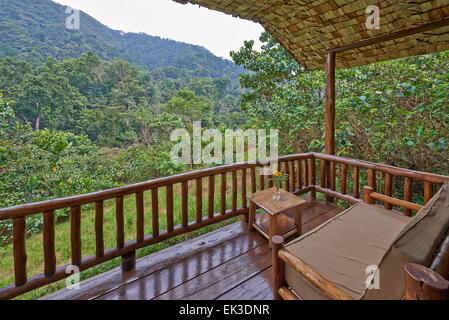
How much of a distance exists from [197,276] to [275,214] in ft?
2.91

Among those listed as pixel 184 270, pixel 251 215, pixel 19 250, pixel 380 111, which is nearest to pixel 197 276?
pixel 184 270

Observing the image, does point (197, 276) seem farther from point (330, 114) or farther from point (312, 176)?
point (330, 114)

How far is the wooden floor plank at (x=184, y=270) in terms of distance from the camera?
63.1 inches

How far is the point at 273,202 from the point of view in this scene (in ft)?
A: 7.29

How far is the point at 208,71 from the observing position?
26.5 meters

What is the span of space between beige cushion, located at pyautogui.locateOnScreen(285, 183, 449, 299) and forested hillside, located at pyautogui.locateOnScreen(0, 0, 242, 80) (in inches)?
816

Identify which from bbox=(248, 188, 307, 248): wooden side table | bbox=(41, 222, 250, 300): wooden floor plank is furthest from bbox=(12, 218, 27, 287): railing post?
bbox=(248, 188, 307, 248): wooden side table

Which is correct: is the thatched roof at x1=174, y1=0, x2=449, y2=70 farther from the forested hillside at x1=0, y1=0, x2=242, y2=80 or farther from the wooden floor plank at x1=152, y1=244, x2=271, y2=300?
the forested hillside at x1=0, y1=0, x2=242, y2=80

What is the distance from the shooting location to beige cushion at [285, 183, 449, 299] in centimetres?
88

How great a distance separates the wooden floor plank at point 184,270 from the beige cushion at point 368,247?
791 millimetres

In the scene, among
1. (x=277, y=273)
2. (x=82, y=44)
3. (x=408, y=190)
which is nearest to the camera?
(x=277, y=273)

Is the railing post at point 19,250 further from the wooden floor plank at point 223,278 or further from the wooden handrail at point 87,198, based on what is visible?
the wooden floor plank at point 223,278
